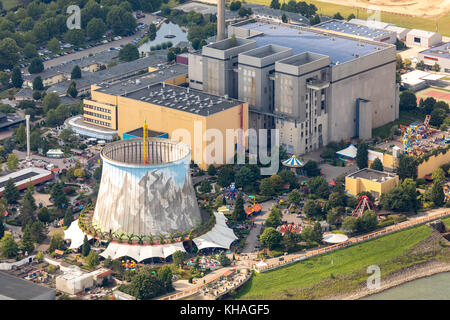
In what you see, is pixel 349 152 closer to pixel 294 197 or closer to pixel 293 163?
pixel 293 163

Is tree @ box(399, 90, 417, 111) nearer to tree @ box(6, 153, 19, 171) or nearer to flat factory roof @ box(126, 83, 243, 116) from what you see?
flat factory roof @ box(126, 83, 243, 116)

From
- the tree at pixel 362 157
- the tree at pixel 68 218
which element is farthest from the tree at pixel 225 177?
the tree at pixel 68 218

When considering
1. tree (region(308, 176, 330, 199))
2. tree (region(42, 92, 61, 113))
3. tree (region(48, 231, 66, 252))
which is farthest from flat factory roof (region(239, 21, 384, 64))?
tree (region(48, 231, 66, 252))

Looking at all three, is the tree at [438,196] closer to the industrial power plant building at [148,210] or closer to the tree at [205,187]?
the industrial power plant building at [148,210]

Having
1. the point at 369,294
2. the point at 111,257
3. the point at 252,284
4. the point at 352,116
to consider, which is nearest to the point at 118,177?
the point at 111,257

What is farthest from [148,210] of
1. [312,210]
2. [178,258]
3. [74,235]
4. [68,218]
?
[312,210]

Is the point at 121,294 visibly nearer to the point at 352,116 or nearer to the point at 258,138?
the point at 258,138
